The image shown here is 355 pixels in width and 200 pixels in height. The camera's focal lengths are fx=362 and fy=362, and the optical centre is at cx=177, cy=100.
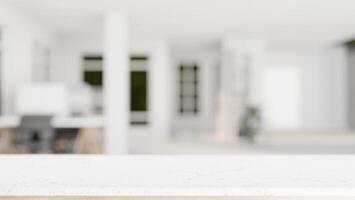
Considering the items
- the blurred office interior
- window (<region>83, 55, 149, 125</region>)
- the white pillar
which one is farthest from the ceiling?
window (<region>83, 55, 149, 125</region>)

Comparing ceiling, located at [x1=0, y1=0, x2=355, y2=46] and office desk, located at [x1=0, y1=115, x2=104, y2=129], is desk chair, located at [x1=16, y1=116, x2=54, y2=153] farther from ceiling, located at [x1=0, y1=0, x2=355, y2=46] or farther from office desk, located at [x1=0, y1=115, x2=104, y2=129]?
ceiling, located at [x1=0, y1=0, x2=355, y2=46]

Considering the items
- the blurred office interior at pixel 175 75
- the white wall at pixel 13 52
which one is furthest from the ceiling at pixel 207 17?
the white wall at pixel 13 52

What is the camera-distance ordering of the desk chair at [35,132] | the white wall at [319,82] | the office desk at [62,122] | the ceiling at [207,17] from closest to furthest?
the desk chair at [35,132]
the office desk at [62,122]
the ceiling at [207,17]
the white wall at [319,82]

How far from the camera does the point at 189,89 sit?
39.9 feet

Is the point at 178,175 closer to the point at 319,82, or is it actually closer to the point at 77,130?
the point at 77,130

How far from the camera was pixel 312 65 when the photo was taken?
1127 centimetres

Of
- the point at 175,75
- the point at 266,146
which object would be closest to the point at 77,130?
the point at 266,146

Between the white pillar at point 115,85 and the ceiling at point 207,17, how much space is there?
1.10ft

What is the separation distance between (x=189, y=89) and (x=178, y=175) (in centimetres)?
1079

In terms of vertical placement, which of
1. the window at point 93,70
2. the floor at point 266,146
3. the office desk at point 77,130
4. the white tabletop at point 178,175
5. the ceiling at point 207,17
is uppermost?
the ceiling at point 207,17

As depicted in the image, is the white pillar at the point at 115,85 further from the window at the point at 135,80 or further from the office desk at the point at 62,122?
the window at the point at 135,80

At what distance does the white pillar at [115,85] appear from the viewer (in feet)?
20.5

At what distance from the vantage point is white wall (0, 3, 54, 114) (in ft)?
20.4

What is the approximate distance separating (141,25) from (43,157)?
6499mm
